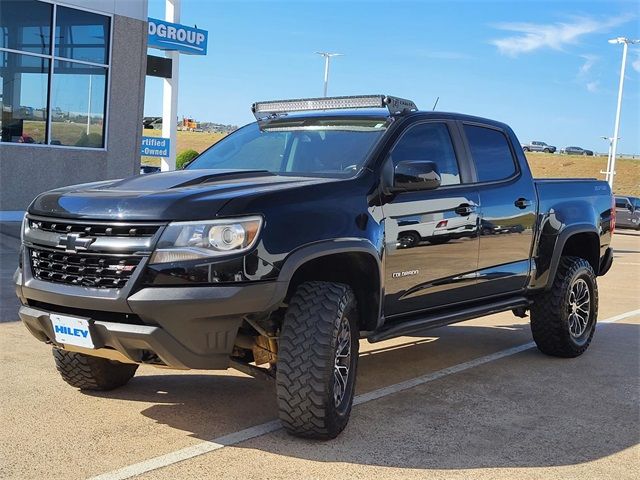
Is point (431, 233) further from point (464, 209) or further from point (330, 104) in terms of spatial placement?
point (330, 104)

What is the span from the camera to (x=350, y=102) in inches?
221

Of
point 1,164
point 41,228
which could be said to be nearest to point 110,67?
point 1,164

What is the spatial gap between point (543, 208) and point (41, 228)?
13.3 feet

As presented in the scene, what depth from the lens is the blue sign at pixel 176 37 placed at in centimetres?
1778

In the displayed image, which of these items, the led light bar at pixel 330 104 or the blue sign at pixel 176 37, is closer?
the led light bar at pixel 330 104

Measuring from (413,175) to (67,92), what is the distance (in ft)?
39.3

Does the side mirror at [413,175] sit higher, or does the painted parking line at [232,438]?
the side mirror at [413,175]

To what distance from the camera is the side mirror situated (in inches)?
188

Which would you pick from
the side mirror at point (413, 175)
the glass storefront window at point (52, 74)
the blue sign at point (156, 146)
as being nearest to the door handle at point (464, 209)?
the side mirror at point (413, 175)

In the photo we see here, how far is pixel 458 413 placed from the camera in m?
4.98

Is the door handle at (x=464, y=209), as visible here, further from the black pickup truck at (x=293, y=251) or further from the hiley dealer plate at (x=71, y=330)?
the hiley dealer plate at (x=71, y=330)

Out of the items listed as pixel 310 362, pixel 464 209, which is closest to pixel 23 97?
pixel 464 209

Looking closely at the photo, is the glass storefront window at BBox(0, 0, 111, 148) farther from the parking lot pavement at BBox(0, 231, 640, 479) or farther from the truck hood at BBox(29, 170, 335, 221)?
the truck hood at BBox(29, 170, 335, 221)

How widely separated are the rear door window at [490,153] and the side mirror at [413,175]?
3.72 feet
